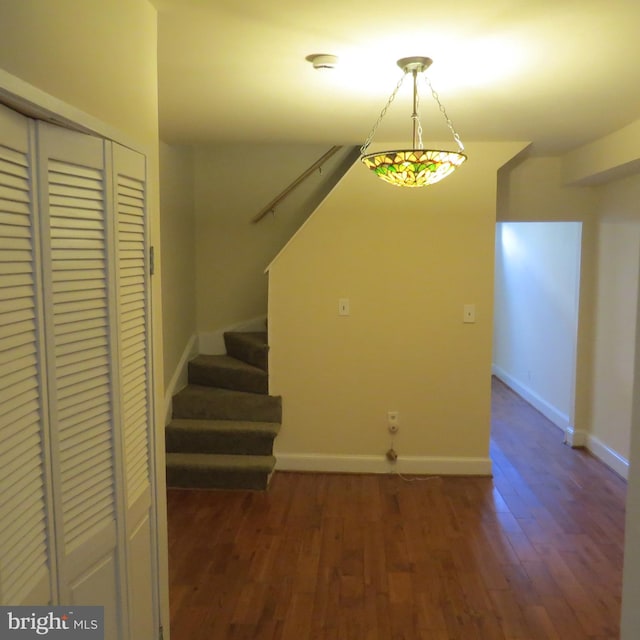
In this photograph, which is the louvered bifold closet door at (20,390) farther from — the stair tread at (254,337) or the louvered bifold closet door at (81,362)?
the stair tread at (254,337)

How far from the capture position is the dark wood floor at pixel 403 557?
8.32 feet

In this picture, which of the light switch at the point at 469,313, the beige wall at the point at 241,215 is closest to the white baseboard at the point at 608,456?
the light switch at the point at 469,313

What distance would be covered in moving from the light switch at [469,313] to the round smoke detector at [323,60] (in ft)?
7.39

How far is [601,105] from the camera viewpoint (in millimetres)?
2914

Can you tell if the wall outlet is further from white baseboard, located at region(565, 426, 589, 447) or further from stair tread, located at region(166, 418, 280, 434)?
white baseboard, located at region(565, 426, 589, 447)

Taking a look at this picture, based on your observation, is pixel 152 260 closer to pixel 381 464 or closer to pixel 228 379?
pixel 228 379

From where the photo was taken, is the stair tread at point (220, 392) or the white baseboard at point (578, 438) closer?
the stair tread at point (220, 392)

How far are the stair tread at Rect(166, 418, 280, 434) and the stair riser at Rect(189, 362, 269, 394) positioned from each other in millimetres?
251

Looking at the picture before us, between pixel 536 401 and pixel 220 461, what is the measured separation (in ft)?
11.6

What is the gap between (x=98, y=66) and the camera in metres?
1.50

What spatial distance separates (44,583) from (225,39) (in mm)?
1810

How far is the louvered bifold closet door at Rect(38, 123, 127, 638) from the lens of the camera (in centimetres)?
136

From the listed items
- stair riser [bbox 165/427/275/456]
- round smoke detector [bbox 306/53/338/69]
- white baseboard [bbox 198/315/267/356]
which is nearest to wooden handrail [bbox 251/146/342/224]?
white baseboard [bbox 198/315/267/356]

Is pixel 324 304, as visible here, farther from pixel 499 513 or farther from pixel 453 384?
pixel 499 513
